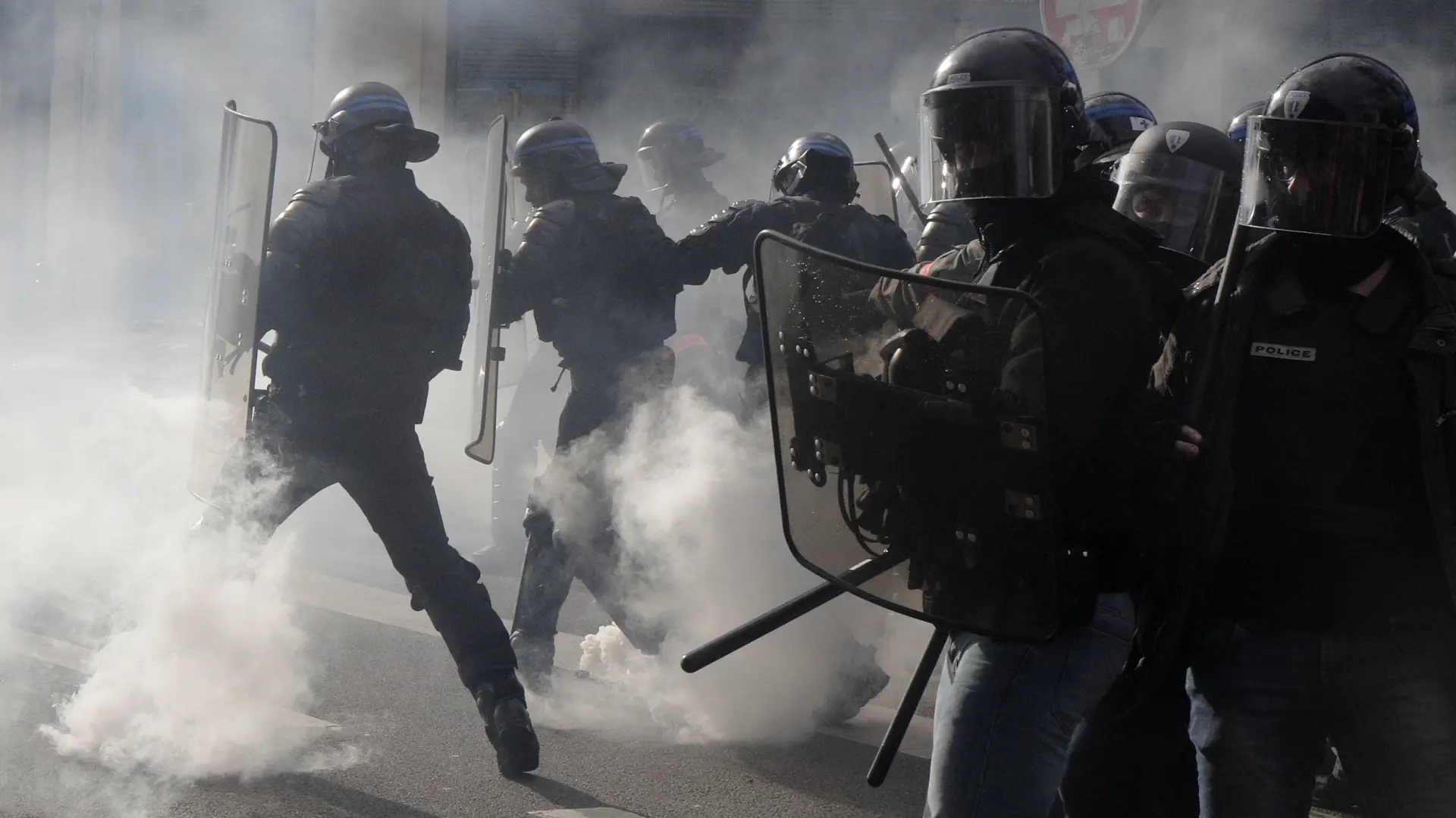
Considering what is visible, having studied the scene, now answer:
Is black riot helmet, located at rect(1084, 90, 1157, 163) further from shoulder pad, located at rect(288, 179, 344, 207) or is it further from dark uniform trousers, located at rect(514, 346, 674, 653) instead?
shoulder pad, located at rect(288, 179, 344, 207)

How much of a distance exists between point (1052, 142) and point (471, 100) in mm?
10393

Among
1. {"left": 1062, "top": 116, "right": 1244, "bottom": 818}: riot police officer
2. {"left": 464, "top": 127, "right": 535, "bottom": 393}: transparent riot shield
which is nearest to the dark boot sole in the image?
{"left": 464, "top": 127, "right": 535, "bottom": 393}: transparent riot shield

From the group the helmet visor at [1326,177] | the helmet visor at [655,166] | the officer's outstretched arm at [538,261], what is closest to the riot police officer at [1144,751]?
the helmet visor at [1326,177]

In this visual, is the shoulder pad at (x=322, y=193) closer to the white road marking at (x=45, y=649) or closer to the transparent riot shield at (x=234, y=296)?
the transparent riot shield at (x=234, y=296)

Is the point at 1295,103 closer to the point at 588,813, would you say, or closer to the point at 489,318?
the point at 588,813

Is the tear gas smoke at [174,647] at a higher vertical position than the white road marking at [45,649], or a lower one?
higher

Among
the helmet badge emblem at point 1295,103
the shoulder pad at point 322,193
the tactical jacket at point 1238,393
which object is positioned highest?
the helmet badge emblem at point 1295,103

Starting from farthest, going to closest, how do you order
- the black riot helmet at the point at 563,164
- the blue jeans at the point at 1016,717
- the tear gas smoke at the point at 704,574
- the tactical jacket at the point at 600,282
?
the black riot helmet at the point at 563,164 < the tactical jacket at the point at 600,282 < the tear gas smoke at the point at 704,574 < the blue jeans at the point at 1016,717

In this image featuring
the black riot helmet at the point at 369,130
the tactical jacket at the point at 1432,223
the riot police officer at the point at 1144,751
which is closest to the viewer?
the riot police officer at the point at 1144,751

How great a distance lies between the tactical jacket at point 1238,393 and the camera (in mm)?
1973

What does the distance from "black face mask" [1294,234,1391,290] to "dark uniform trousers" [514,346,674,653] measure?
8.51 feet

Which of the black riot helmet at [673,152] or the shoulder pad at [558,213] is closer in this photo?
the shoulder pad at [558,213]

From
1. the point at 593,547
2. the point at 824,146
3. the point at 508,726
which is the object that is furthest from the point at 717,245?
the point at 508,726

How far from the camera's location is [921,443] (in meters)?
1.93
